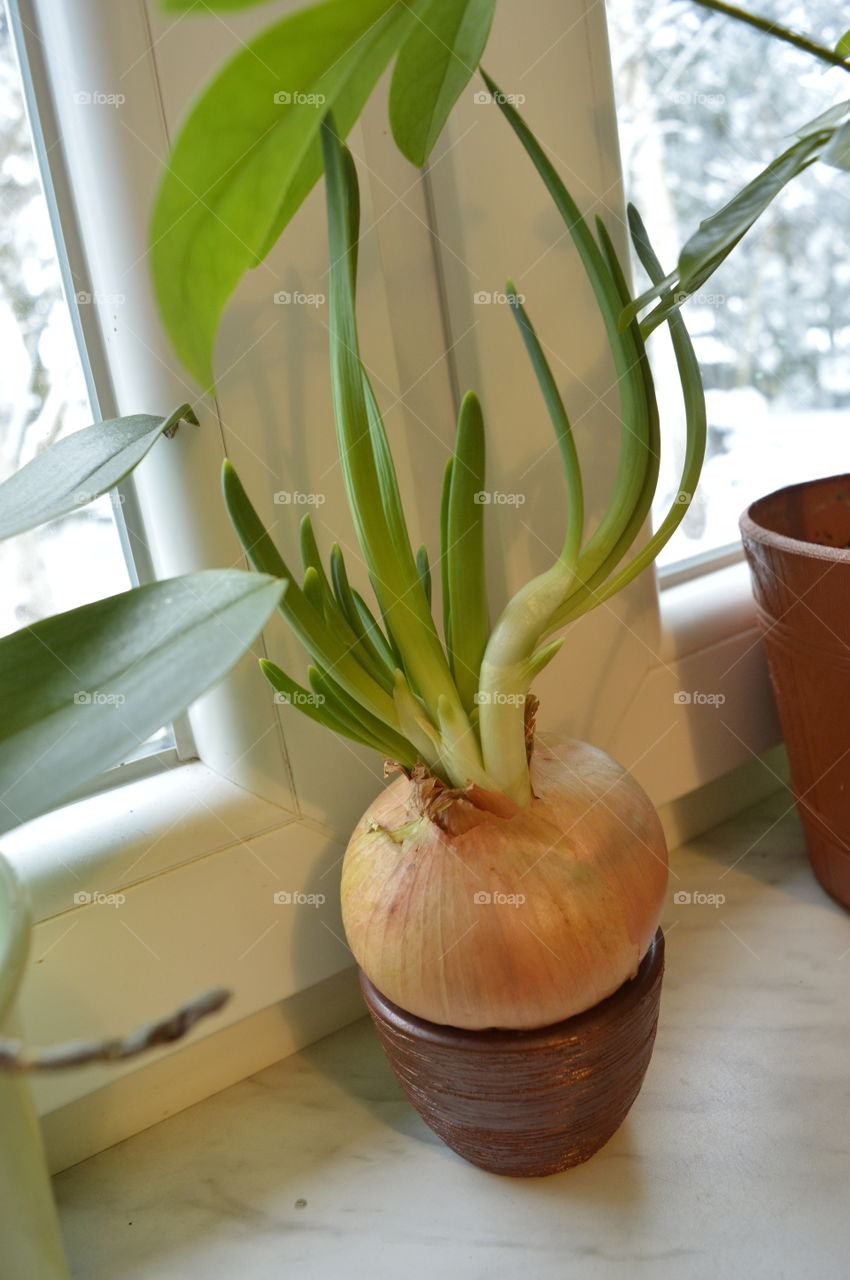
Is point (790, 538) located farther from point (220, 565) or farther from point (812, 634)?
point (220, 565)

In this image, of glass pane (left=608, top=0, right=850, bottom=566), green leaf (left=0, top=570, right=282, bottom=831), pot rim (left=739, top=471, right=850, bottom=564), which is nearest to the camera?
green leaf (left=0, top=570, right=282, bottom=831)

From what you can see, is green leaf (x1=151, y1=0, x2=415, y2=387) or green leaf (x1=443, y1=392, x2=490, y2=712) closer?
green leaf (x1=151, y1=0, x2=415, y2=387)

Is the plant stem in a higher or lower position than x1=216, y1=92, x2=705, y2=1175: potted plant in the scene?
higher

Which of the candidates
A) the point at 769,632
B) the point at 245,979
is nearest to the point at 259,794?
the point at 245,979

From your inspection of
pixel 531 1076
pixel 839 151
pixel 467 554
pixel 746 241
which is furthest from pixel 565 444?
pixel 746 241

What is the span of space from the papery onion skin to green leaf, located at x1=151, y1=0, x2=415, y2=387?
23 centimetres

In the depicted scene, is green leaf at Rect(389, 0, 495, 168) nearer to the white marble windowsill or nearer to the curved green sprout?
the curved green sprout

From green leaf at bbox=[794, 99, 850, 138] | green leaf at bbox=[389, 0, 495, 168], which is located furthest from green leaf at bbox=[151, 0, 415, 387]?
green leaf at bbox=[794, 99, 850, 138]

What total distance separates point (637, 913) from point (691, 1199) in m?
0.13

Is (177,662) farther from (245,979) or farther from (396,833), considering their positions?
(245,979)

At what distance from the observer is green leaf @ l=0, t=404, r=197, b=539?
37 centimetres

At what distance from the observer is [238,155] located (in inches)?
11.5

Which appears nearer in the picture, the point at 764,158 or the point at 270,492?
the point at 270,492

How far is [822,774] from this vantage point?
0.64m
